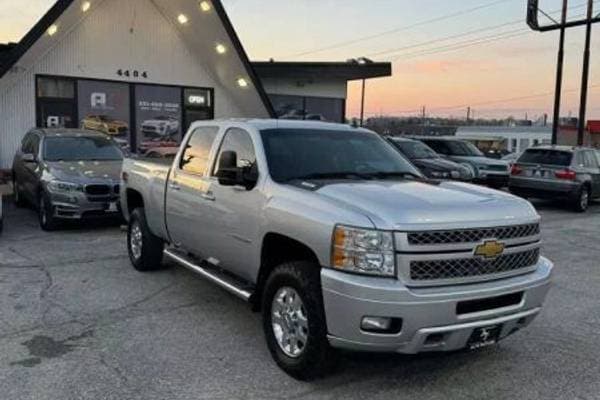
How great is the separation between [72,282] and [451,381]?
4650 millimetres

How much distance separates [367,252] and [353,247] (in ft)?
0.32

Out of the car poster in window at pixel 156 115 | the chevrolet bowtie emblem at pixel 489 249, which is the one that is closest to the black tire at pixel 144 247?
the chevrolet bowtie emblem at pixel 489 249

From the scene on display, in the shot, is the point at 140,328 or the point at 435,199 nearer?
the point at 435,199

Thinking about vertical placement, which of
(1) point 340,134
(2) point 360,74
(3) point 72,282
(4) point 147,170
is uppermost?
(2) point 360,74

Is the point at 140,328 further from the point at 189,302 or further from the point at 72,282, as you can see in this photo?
the point at 72,282

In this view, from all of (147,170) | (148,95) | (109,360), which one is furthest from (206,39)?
(109,360)

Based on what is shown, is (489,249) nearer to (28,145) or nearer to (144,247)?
(144,247)

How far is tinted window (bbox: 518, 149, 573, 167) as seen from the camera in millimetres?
15979

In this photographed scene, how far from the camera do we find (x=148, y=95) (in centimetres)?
2098

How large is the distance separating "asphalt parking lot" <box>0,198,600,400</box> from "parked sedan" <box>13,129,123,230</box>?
2.73 meters

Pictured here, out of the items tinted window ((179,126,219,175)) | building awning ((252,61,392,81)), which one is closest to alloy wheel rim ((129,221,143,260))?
tinted window ((179,126,219,175))

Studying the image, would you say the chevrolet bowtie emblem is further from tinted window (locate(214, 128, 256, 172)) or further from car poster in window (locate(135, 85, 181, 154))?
car poster in window (locate(135, 85, 181, 154))

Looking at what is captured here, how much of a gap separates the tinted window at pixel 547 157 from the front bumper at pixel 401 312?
511 inches

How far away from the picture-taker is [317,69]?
2655 centimetres
